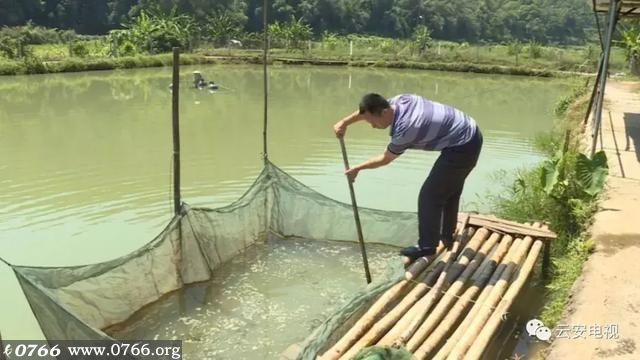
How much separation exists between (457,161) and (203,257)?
1978 millimetres

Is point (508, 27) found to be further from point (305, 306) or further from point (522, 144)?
point (305, 306)

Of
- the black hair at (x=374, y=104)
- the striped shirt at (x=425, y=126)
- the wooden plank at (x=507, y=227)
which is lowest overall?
the wooden plank at (x=507, y=227)

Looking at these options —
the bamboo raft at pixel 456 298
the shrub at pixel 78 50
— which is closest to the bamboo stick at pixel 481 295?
the bamboo raft at pixel 456 298

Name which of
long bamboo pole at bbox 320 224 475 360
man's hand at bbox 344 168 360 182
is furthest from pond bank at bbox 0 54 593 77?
long bamboo pole at bbox 320 224 475 360

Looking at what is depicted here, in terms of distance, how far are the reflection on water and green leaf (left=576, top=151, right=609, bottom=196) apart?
5.32 feet

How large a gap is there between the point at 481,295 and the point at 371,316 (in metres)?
0.72

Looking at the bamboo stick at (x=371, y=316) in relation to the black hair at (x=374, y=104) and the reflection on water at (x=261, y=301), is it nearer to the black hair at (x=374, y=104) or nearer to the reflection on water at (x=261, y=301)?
the reflection on water at (x=261, y=301)

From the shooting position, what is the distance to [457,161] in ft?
11.2

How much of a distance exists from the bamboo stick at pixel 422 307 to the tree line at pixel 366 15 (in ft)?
107

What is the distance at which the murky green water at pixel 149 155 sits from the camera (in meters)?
5.48

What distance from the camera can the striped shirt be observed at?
3260mm

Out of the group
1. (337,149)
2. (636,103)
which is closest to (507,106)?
(636,103)

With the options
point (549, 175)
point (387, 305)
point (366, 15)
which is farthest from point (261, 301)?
point (366, 15)

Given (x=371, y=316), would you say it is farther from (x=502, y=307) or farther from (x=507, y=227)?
(x=507, y=227)
